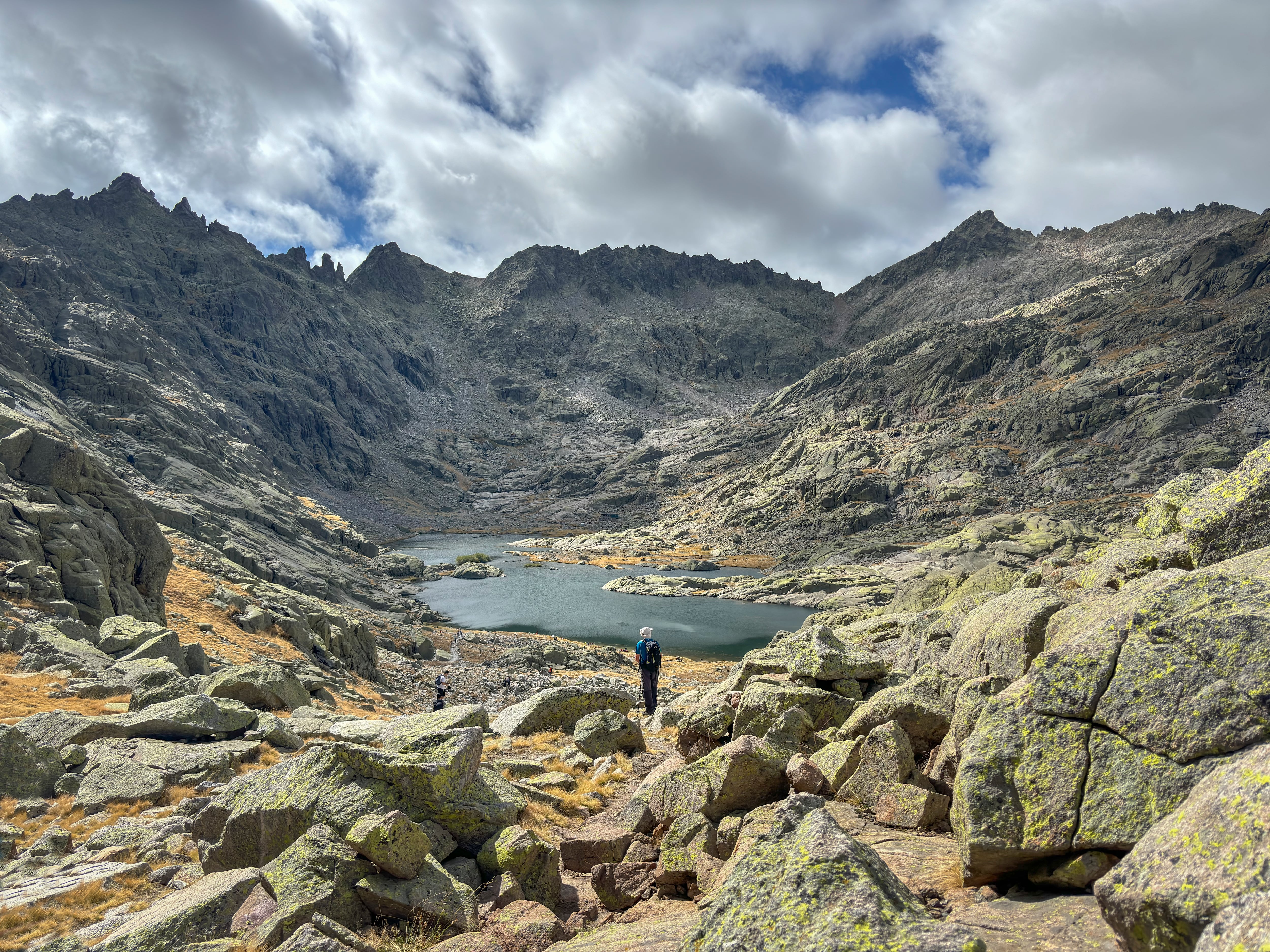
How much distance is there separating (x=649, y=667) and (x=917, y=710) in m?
14.5

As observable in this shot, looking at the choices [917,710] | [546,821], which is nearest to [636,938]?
[546,821]

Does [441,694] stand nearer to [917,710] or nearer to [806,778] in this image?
[806,778]

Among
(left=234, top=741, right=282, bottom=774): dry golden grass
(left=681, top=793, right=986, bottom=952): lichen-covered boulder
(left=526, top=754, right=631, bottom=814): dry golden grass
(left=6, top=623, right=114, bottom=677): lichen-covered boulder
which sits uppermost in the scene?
(left=681, top=793, right=986, bottom=952): lichen-covered boulder

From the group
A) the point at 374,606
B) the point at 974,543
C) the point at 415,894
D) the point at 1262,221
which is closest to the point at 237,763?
the point at 415,894

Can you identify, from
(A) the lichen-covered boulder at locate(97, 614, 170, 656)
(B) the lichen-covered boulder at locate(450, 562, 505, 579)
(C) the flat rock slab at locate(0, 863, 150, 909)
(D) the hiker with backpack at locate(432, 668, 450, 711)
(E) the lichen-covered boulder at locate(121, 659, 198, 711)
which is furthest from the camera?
(B) the lichen-covered boulder at locate(450, 562, 505, 579)

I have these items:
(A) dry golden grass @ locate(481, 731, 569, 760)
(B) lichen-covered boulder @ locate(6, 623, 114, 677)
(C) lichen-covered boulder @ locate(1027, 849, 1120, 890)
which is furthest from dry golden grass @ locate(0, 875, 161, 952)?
(B) lichen-covered boulder @ locate(6, 623, 114, 677)

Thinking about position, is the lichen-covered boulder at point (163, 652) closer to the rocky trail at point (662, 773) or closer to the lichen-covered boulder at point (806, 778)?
the rocky trail at point (662, 773)

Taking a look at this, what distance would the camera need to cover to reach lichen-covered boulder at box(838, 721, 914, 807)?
9633mm

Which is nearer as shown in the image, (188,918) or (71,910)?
(188,918)

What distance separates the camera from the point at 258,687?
67.1ft

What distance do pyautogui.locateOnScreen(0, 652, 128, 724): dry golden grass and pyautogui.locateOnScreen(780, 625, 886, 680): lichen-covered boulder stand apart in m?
18.8

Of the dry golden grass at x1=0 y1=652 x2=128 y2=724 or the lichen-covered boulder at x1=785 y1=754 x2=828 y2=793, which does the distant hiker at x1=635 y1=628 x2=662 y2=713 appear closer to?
the lichen-covered boulder at x1=785 y1=754 x2=828 y2=793

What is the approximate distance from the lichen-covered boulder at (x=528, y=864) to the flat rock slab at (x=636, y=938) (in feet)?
5.92

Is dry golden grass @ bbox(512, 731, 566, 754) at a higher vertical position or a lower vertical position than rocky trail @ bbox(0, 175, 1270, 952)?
lower
